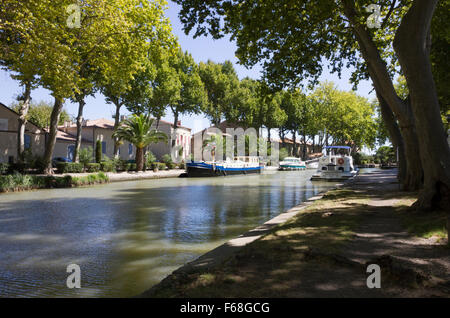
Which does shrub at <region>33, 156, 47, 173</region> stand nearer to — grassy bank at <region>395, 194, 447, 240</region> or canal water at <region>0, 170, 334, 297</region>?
canal water at <region>0, 170, 334, 297</region>

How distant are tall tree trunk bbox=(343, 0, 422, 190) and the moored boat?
24912 mm

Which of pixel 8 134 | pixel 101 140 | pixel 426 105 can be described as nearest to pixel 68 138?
pixel 101 140

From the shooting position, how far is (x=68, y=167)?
30406 mm

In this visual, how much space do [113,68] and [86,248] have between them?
1694 centimetres

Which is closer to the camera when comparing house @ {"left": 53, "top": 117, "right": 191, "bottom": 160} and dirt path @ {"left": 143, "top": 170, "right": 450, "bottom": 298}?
dirt path @ {"left": 143, "top": 170, "right": 450, "bottom": 298}

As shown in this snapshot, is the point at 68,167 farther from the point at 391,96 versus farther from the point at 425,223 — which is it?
the point at 425,223

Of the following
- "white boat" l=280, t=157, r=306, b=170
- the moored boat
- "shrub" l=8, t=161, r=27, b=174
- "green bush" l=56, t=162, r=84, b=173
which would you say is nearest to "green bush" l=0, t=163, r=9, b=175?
"shrub" l=8, t=161, r=27, b=174

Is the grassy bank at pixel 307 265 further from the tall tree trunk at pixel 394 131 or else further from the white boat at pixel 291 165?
the white boat at pixel 291 165

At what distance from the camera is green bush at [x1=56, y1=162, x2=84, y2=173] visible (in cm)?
3001

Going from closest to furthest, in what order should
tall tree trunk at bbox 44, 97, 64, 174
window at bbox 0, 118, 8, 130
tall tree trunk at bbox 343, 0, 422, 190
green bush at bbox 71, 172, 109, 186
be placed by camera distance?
tall tree trunk at bbox 343, 0, 422, 190
green bush at bbox 71, 172, 109, 186
tall tree trunk at bbox 44, 97, 64, 174
window at bbox 0, 118, 8, 130

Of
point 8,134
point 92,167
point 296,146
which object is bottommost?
point 92,167

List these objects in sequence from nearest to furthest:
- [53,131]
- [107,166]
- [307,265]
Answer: [307,265], [53,131], [107,166]

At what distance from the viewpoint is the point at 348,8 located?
11422 millimetres

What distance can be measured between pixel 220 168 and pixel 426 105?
31.5 m
